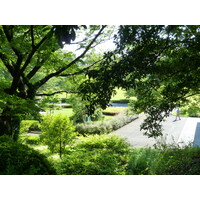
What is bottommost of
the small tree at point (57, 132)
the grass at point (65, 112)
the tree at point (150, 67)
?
the small tree at point (57, 132)

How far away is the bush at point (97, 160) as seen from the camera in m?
2.59

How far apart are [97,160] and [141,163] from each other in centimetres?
78

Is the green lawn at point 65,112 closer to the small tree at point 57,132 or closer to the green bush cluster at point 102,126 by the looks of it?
the small tree at point 57,132

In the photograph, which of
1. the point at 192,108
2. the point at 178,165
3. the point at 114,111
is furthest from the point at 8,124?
the point at 192,108

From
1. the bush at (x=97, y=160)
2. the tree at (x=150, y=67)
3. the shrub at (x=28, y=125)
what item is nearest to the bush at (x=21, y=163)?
the bush at (x=97, y=160)

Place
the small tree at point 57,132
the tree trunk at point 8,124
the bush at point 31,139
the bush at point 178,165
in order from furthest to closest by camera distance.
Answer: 1. the bush at point 31,139
2. the small tree at point 57,132
3. the tree trunk at point 8,124
4. the bush at point 178,165

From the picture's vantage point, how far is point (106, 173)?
2.55 m

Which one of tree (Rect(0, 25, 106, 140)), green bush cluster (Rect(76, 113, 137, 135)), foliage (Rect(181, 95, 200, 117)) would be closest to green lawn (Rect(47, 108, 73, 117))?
green bush cluster (Rect(76, 113, 137, 135))

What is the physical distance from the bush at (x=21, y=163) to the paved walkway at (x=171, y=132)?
221 cm

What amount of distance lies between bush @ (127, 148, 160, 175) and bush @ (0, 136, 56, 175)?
1.52 metres

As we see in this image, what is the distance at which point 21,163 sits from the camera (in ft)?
Answer: 5.96
